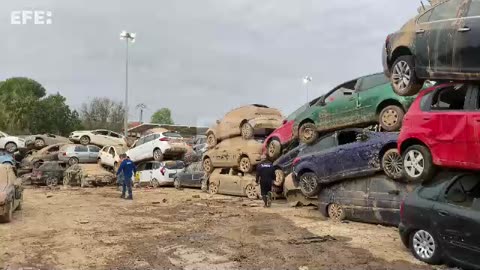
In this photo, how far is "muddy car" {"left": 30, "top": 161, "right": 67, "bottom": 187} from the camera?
25.7 m

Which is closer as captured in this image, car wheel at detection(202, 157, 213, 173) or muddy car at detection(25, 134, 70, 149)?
car wheel at detection(202, 157, 213, 173)

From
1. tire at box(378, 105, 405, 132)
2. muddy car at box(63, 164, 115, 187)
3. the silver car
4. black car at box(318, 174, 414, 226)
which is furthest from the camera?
the silver car

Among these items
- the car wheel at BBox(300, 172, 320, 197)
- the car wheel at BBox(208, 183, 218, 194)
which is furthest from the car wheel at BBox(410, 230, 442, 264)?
the car wheel at BBox(208, 183, 218, 194)

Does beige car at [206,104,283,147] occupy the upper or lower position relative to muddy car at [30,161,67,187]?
upper

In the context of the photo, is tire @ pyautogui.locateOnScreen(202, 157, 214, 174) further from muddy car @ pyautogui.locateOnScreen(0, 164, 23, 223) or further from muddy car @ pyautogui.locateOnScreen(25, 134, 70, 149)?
muddy car @ pyautogui.locateOnScreen(25, 134, 70, 149)

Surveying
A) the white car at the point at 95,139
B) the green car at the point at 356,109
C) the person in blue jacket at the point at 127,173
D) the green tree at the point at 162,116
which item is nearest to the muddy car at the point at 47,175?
the white car at the point at 95,139

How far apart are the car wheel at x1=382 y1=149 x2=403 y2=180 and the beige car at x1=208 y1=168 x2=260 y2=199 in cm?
716

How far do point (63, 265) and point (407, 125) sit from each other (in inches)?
254

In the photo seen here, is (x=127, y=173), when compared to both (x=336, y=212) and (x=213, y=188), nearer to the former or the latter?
(x=213, y=188)

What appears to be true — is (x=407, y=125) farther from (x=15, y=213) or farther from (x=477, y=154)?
(x=15, y=213)

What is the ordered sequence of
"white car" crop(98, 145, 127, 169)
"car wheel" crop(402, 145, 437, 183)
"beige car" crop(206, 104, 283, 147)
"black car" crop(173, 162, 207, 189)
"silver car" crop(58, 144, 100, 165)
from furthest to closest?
"silver car" crop(58, 144, 100, 165), "white car" crop(98, 145, 127, 169), "black car" crop(173, 162, 207, 189), "beige car" crop(206, 104, 283, 147), "car wheel" crop(402, 145, 437, 183)

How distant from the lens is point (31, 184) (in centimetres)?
2606

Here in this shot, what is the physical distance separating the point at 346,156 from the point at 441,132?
3530 mm

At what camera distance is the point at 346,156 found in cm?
1174
